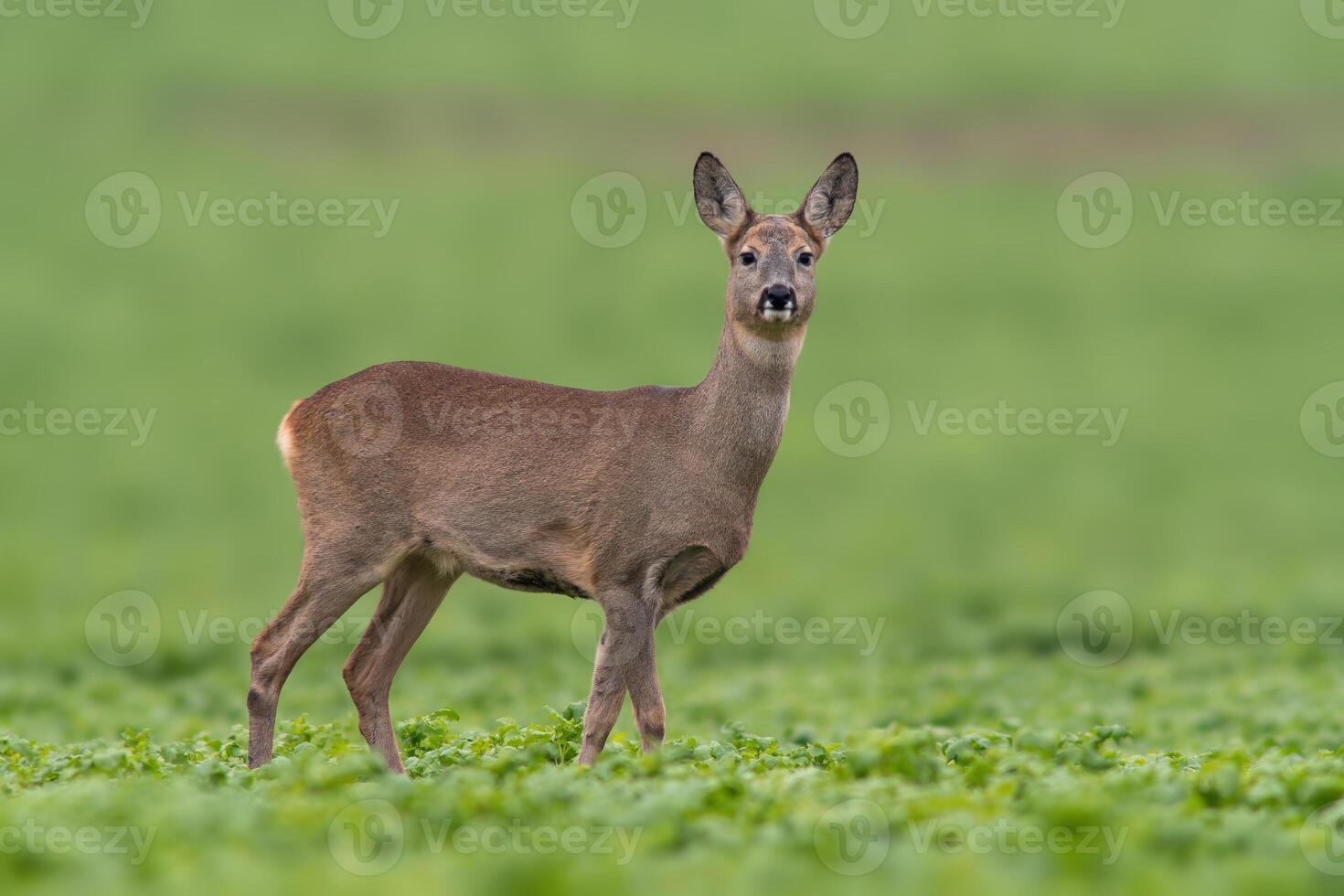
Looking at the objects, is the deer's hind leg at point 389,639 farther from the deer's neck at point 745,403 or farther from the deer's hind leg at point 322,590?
the deer's neck at point 745,403

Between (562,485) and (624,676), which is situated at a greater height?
(562,485)

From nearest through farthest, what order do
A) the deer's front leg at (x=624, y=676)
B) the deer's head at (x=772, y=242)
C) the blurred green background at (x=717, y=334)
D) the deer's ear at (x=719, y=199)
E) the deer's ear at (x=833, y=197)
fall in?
the deer's front leg at (x=624, y=676), the deer's head at (x=772, y=242), the deer's ear at (x=719, y=199), the deer's ear at (x=833, y=197), the blurred green background at (x=717, y=334)

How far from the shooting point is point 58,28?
46.7m

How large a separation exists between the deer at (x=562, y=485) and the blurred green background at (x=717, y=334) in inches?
68.6

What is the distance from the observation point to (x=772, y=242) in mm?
10016

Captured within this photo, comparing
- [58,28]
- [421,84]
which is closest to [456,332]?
[421,84]

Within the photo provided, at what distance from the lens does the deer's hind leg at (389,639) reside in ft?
34.1

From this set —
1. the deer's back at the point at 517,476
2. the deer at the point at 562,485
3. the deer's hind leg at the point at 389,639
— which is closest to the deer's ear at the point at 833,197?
the deer at the point at 562,485

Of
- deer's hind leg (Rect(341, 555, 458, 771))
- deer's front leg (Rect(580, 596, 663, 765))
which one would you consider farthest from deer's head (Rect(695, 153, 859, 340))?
deer's hind leg (Rect(341, 555, 458, 771))

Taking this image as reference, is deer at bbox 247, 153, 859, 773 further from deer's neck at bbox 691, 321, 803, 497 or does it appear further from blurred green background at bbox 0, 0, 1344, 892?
blurred green background at bbox 0, 0, 1344, 892

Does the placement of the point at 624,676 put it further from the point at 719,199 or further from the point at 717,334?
the point at 717,334

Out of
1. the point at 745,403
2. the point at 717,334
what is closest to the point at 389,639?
the point at 745,403

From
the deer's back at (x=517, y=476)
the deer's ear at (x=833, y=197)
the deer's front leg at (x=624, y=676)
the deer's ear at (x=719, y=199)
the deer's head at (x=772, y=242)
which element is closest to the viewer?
the deer's front leg at (x=624, y=676)

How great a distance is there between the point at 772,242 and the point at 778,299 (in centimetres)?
54
